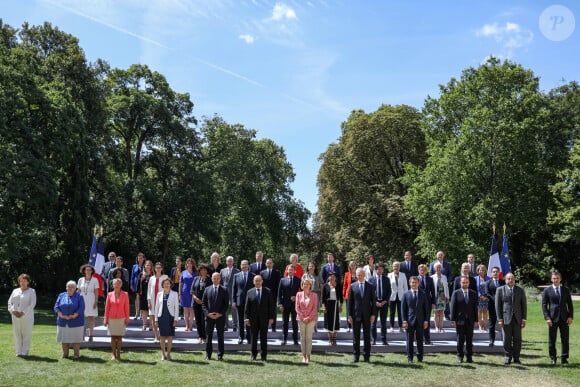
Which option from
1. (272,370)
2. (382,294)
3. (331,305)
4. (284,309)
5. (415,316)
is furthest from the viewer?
(382,294)

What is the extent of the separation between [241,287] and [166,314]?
2.05m

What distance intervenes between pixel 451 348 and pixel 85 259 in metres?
22.4

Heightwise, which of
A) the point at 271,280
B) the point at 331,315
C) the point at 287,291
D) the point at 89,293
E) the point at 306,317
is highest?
the point at 271,280

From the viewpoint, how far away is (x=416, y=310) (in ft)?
38.8

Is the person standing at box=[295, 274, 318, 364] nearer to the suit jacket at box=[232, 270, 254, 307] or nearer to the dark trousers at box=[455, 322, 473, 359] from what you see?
the suit jacket at box=[232, 270, 254, 307]

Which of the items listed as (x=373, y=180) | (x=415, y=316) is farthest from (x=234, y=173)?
(x=415, y=316)

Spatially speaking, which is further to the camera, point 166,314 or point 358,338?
point 358,338

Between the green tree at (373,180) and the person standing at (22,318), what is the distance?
86.7 feet

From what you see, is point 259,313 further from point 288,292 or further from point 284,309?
point 288,292

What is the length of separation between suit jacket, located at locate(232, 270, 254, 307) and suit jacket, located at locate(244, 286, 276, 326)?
1.00 meters

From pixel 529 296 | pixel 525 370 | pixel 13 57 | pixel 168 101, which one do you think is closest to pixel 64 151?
pixel 13 57

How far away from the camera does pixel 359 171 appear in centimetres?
3922

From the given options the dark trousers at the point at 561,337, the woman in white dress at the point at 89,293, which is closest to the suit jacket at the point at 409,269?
the dark trousers at the point at 561,337

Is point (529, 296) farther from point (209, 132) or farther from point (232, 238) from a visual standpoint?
point (209, 132)
